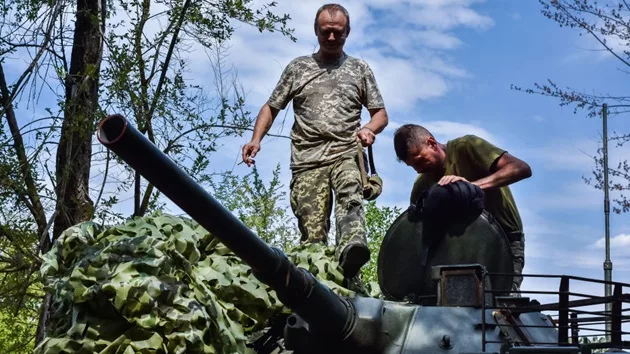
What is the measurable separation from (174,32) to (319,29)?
6667 mm

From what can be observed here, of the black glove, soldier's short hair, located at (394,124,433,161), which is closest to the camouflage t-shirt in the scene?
soldier's short hair, located at (394,124,433,161)

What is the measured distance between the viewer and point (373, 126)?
29.0 feet

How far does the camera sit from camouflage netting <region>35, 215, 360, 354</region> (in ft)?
22.8

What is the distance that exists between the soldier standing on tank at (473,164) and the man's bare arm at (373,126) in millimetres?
198

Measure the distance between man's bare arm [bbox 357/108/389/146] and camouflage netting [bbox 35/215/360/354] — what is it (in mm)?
1072

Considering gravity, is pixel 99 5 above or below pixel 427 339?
above

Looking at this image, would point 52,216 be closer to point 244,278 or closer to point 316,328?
point 244,278

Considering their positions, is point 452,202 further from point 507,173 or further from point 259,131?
point 259,131

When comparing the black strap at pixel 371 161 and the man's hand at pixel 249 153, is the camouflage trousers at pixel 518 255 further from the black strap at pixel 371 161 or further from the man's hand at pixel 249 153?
the man's hand at pixel 249 153

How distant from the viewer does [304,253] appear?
8.25 meters

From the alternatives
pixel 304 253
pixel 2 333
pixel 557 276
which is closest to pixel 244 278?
pixel 304 253

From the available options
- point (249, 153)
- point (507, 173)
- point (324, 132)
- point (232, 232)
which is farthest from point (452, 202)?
point (232, 232)

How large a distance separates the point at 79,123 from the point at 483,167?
760 cm

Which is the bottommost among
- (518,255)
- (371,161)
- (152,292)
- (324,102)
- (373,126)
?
(152,292)
